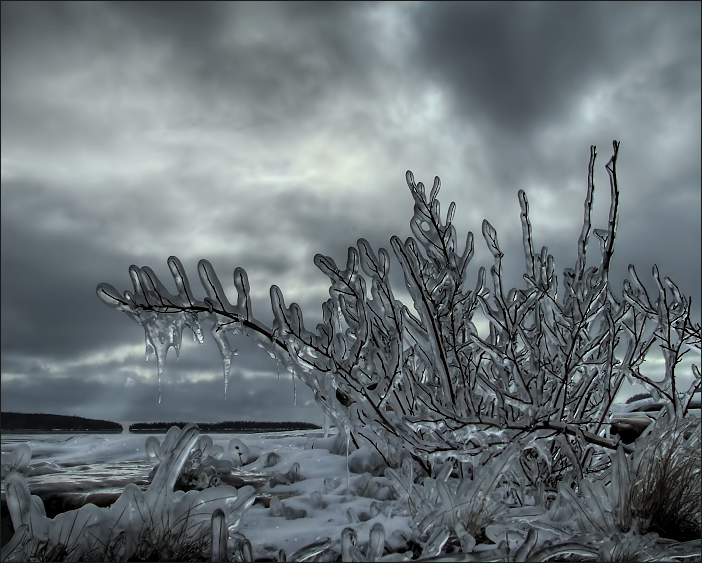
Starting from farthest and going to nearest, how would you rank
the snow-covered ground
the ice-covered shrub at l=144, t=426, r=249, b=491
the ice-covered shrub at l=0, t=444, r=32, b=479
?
1. the ice-covered shrub at l=0, t=444, r=32, b=479
2. the ice-covered shrub at l=144, t=426, r=249, b=491
3. the snow-covered ground

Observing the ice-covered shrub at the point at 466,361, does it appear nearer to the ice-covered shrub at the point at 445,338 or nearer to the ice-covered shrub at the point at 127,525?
the ice-covered shrub at the point at 445,338

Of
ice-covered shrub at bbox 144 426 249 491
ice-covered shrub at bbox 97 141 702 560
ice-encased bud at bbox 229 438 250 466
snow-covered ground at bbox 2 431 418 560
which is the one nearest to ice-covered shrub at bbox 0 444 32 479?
snow-covered ground at bbox 2 431 418 560

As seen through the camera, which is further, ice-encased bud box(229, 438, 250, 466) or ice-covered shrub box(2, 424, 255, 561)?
ice-encased bud box(229, 438, 250, 466)

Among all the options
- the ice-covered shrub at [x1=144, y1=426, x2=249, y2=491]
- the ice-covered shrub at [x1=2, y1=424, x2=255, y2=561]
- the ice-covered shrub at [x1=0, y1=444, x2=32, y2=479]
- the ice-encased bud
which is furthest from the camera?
the ice-encased bud

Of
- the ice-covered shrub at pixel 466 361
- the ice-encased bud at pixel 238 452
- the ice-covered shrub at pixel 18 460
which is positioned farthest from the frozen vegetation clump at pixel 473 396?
the ice-covered shrub at pixel 18 460

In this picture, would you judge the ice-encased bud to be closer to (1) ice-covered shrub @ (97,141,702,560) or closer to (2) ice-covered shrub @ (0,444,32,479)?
(1) ice-covered shrub @ (97,141,702,560)

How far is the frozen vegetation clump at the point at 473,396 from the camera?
2680 mm

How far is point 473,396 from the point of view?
3.71 meters

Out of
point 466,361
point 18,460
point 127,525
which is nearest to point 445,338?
point 466,361

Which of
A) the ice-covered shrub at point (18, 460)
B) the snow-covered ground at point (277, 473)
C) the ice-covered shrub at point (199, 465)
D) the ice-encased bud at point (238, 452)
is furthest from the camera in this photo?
the ice-encased bud at point (238, 452)

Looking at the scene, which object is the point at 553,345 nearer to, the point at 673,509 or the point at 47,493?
the point at 673,509

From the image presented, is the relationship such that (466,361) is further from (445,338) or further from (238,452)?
(238,452)

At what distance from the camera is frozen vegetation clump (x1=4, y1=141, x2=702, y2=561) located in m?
2.68

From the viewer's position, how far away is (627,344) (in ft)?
13.7
